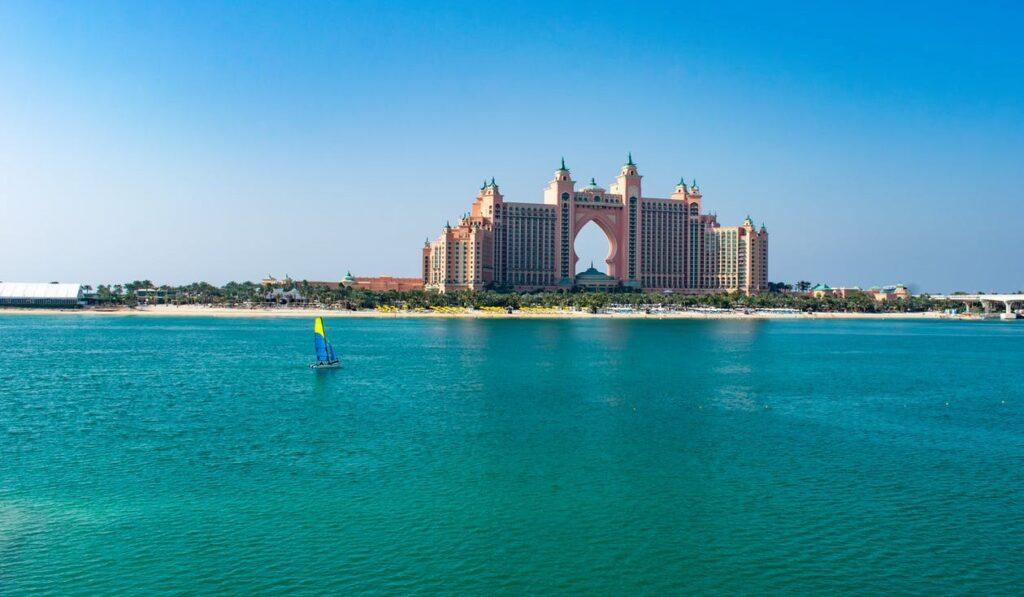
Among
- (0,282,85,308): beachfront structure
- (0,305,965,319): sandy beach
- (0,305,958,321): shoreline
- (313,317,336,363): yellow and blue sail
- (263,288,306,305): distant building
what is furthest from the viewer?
(263,288,306,305): distant building

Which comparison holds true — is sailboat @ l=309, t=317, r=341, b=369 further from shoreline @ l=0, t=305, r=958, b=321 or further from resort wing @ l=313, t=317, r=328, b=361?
shoreline @ l=0, t=305, r=958, b=321

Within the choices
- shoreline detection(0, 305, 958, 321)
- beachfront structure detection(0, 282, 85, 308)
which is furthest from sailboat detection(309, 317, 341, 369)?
beachfront structure detection(0, 282, 85, 308)

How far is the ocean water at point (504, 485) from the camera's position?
18031mm

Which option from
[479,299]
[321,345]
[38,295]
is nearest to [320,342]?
[321,345]

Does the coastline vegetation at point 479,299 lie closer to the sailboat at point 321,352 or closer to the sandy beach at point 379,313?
the sandy beach at point 379,313

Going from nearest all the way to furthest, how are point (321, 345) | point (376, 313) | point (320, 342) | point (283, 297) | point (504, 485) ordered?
point (504, 485), point (320, 342), point (321, 345), point (376, 313), point (283, 297)

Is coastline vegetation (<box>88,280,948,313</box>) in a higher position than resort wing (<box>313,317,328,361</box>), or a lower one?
higher

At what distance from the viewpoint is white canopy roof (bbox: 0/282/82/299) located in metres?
168

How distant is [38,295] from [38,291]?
1717mm

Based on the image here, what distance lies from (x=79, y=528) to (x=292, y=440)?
11367 mm

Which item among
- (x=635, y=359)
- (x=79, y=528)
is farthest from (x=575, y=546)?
(x=635, y=359)

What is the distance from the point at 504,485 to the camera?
2511 cm

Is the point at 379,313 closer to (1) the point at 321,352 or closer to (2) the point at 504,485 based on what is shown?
(1) the point at 321,352

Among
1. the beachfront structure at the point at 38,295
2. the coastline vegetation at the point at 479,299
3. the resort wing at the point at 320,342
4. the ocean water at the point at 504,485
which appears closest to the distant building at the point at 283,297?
the coastline vegetation at the point at 479,299
